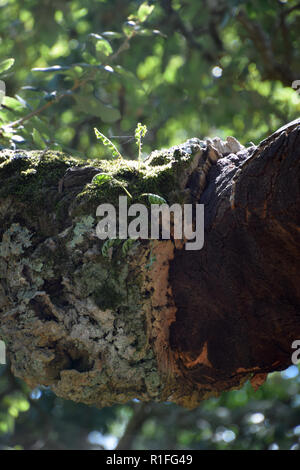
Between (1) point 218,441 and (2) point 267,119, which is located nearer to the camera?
(1) point 218,441

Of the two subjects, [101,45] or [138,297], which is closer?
[138,297]

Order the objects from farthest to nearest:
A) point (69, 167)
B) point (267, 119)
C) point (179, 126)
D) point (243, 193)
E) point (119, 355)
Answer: point (179, 126) < point (267, 119) < point (69, 167) < point (119, 355) < point (243, 193)

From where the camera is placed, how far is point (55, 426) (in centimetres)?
465

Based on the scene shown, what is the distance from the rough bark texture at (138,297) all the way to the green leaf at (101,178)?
0.03m

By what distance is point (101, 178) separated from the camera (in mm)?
1881

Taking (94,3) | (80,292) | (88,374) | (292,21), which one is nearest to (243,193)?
(80,292)

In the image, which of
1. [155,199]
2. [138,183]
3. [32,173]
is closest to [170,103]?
[32,173]

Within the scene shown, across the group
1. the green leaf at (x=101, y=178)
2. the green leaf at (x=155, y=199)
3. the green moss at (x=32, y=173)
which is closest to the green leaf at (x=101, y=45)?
the green moss at (x=32, y=173)

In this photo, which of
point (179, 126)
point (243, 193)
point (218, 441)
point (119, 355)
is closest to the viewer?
point (243, 193)

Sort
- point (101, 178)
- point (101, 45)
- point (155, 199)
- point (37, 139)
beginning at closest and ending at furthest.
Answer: point (155, 199), point (101, 178), point (37, 139), point (101, 45)

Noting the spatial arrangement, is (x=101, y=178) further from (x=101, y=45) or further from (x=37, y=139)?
(x=101, y=45)

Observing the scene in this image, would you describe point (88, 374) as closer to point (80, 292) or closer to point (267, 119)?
point (80, 292)

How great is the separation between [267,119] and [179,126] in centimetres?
104

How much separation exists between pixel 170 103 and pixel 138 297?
362 centimetres
